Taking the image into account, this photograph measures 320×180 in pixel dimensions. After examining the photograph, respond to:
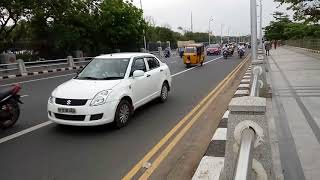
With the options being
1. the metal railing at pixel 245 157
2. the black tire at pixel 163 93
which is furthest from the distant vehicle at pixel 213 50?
the metal railing at pixel 245 157

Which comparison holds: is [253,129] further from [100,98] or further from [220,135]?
[100,98]

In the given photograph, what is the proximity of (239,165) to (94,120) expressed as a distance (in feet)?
17.3

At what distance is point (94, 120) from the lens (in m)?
7.39

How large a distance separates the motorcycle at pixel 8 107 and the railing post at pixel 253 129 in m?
5.91

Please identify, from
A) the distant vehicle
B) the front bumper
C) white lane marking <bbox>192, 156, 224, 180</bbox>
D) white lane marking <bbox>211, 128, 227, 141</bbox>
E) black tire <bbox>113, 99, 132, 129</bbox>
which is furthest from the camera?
the distant vehicle

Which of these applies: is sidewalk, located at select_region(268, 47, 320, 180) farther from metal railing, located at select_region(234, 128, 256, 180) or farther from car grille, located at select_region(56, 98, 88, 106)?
car grille, located at select_region(56, 98, 88, 106)

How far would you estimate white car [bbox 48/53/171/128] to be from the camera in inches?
291

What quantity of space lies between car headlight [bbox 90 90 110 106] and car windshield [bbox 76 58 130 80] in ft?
2.87

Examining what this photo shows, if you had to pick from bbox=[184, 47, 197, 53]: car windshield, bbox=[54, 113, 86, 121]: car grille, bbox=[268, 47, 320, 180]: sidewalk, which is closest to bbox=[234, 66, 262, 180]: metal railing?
bbox=[268, 47, 320, 180]: sidewalk

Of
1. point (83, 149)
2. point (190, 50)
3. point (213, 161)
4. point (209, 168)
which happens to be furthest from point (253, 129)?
point (190, 50)

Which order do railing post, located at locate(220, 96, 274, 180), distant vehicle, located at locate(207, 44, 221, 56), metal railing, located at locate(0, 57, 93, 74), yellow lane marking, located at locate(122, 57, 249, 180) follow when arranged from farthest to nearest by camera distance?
distant vehicle, located at locate(207, 44, 221, 56), metal railing, located at locate(0, 57, 93, 74), yellow lane marking, located at locate(122, 57, 249, 180), railing post, located at locate(220, 96, 274, 180)

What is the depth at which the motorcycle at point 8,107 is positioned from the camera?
8.18 meters

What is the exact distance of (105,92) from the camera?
25.1ft

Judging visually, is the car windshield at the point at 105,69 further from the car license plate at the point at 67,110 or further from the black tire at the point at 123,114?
the car license plate at the point at 67,110
